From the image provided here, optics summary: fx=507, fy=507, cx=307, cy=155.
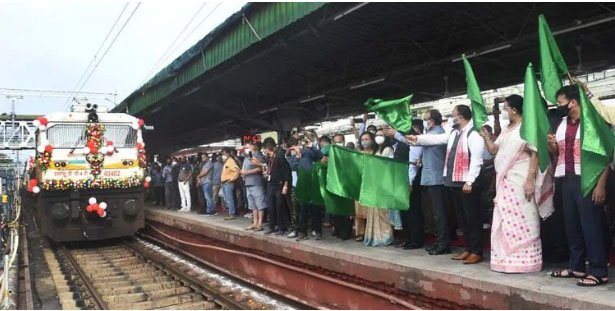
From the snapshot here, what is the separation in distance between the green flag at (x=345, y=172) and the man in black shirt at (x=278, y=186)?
5.17 feet

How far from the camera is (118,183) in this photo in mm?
11656

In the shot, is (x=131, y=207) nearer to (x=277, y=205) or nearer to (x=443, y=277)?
(x=277, y=205)

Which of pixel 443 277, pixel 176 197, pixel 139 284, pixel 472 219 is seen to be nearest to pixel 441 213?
pixel 472 219

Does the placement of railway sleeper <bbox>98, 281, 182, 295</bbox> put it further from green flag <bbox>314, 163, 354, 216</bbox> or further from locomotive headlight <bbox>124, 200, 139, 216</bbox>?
locomotive headlight <bbox>124, 200, 139, 216</bbox>

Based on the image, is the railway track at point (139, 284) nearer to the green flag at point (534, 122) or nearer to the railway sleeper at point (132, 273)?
the railway sleeper at point (132, 273)

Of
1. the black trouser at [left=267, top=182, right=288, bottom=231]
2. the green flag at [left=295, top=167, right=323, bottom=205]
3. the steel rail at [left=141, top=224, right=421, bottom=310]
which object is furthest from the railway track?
the green flag at [left=295, top=167, right=323, bottom=205]

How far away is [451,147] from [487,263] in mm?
1237

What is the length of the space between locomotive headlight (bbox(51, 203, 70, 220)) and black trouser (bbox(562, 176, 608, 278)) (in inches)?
399

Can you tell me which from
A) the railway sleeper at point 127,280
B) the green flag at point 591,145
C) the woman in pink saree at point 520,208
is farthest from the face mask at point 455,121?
the railway sleeper at point 127,280

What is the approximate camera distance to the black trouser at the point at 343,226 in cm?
734

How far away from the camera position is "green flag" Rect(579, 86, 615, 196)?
12.5ft

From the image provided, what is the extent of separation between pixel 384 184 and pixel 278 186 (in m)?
2.35

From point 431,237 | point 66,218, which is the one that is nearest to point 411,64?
point 431,237

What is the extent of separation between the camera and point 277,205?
8.04 m
